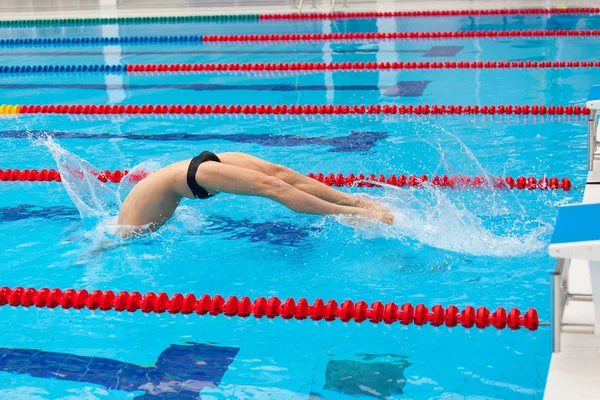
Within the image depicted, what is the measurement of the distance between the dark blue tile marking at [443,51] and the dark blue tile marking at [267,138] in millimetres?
3309

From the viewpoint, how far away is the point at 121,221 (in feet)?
13.6

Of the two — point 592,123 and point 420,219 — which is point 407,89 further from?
point 420,219

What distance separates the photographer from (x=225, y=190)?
3.88 meters

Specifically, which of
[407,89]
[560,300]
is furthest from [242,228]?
[407,89]

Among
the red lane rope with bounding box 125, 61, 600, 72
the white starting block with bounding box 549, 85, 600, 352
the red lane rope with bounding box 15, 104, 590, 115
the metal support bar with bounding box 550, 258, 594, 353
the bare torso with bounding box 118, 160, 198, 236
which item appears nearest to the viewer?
the white starting block with bounding box 549, 85, 600, 352

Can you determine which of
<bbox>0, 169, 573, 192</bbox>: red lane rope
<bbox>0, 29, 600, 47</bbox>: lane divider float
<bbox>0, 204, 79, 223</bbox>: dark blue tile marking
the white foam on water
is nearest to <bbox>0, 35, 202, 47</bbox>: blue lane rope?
<bbox>0, 29, 600, 47</bbox>: lane divider float

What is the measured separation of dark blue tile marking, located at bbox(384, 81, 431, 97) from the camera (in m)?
7.46

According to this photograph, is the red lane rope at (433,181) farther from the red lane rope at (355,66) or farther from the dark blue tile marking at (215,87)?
the red lane rope at (355,66)

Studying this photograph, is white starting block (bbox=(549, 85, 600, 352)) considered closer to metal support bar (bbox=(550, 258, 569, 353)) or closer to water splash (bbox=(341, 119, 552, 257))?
metal support bar (bbox=(550, 258, 569, 353))

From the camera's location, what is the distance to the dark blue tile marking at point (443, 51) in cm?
925

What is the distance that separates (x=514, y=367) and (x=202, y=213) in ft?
7.14

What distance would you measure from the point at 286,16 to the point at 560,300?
36.0 feet

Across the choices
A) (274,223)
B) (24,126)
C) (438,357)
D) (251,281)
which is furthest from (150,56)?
(438,357)

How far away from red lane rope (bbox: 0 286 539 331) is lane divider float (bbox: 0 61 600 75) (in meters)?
5.61
